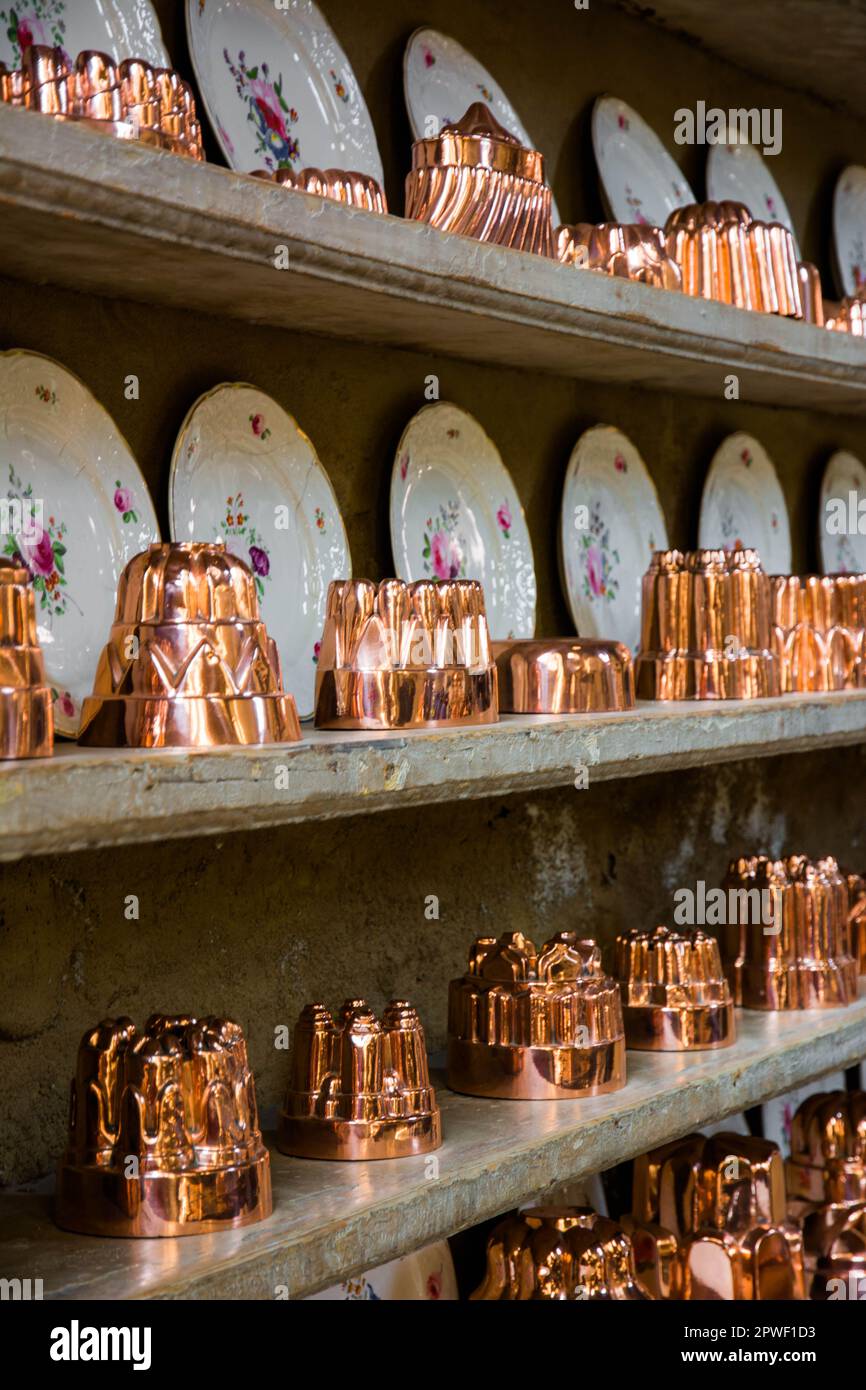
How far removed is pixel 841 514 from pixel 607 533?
0.69 m

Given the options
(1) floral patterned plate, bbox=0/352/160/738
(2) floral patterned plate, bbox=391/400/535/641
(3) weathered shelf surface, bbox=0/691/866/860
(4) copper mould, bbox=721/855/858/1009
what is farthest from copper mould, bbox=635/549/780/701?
(1) floral patterned plate, bbox=0/352/160/738

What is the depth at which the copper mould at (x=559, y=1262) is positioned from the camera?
5.61 feet

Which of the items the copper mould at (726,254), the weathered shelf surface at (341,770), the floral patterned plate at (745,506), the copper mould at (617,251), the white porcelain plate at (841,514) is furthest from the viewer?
the white porcelain plate at (841,514)

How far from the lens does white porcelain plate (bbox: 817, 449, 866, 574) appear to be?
8.81 feet

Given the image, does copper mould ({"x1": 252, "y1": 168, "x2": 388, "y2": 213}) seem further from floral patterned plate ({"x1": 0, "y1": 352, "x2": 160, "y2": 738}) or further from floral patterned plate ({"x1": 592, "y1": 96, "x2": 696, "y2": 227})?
floral patterned plate ({"x1": 592, "y1": 96, "x2": 696, "y2": 227})

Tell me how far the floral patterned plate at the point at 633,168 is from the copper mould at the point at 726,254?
0.18 m

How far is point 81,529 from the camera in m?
1.50

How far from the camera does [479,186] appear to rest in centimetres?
165

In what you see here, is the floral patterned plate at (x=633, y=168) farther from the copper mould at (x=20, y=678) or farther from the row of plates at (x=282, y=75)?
the copper mould at (x=20, y=678)

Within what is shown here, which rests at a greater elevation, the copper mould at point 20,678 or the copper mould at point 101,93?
the copper mould at point 101,93

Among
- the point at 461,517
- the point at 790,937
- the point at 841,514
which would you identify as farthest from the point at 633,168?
the point at 790,937

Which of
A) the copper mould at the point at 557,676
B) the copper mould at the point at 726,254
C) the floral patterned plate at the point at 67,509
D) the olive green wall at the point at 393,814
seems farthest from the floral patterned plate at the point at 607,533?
the floral patterned plate at the point at 67,509

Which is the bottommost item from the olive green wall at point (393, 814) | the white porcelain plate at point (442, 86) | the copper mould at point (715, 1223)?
the copper mould at point (715, 1223)

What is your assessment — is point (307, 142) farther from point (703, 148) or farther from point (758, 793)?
point (758, 793)
